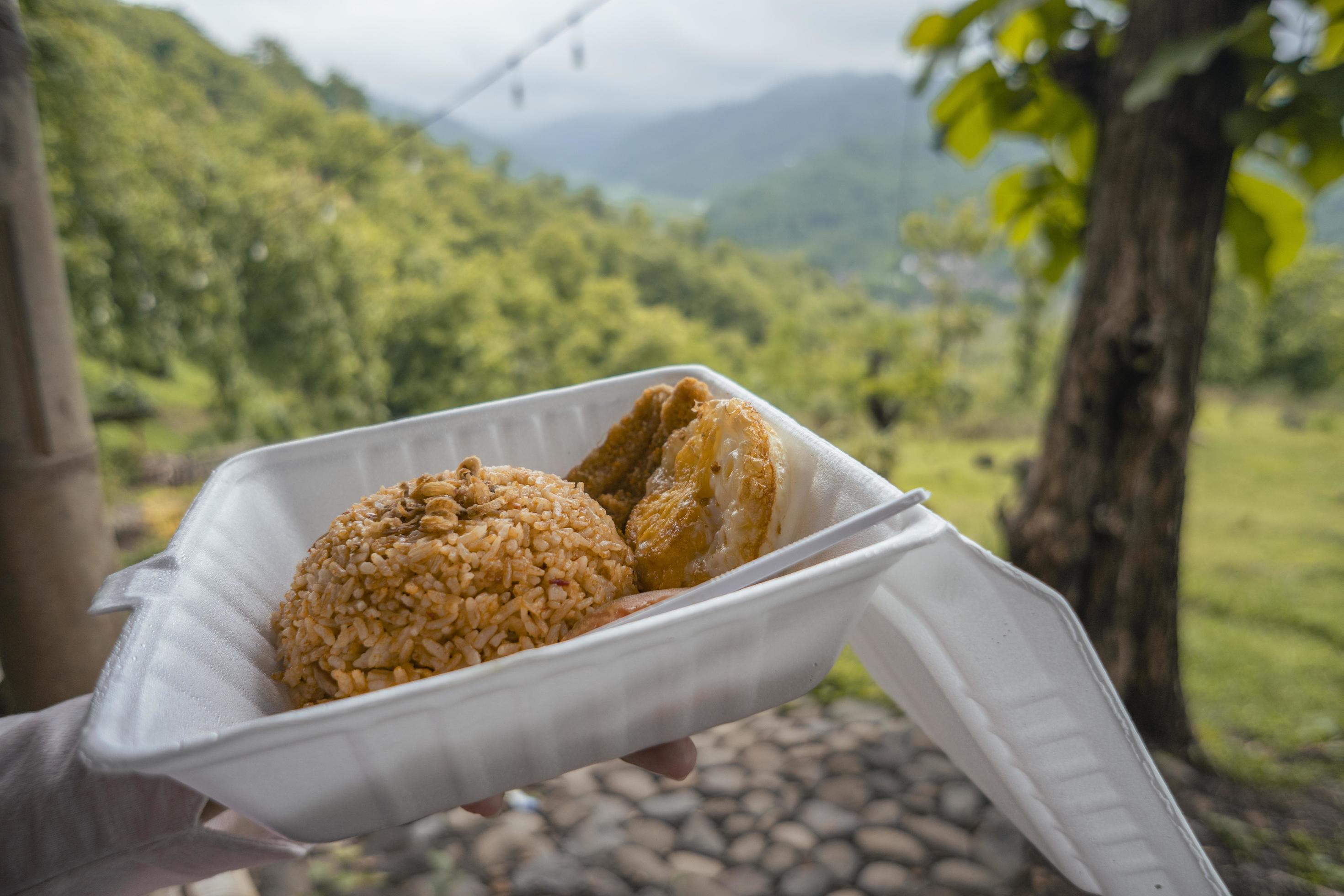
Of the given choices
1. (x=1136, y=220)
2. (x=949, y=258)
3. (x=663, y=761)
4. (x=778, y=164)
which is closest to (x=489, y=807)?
(x=663, y=761)

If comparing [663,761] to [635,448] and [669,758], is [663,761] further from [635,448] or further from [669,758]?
[635,448]

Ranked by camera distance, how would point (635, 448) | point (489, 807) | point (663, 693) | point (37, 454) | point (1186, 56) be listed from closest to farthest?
point (663, 693)
point (489, 807)
point (635, 448)
point (37, 454)
point (1186, 56)

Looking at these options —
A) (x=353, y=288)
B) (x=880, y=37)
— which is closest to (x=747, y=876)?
(x=353, y=288)

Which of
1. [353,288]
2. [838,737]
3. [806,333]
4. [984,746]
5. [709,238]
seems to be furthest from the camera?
[709,238]

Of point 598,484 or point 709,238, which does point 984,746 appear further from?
point 709,238

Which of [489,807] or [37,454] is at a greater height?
[37,454]

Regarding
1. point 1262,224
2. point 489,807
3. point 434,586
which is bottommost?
point 489,807
